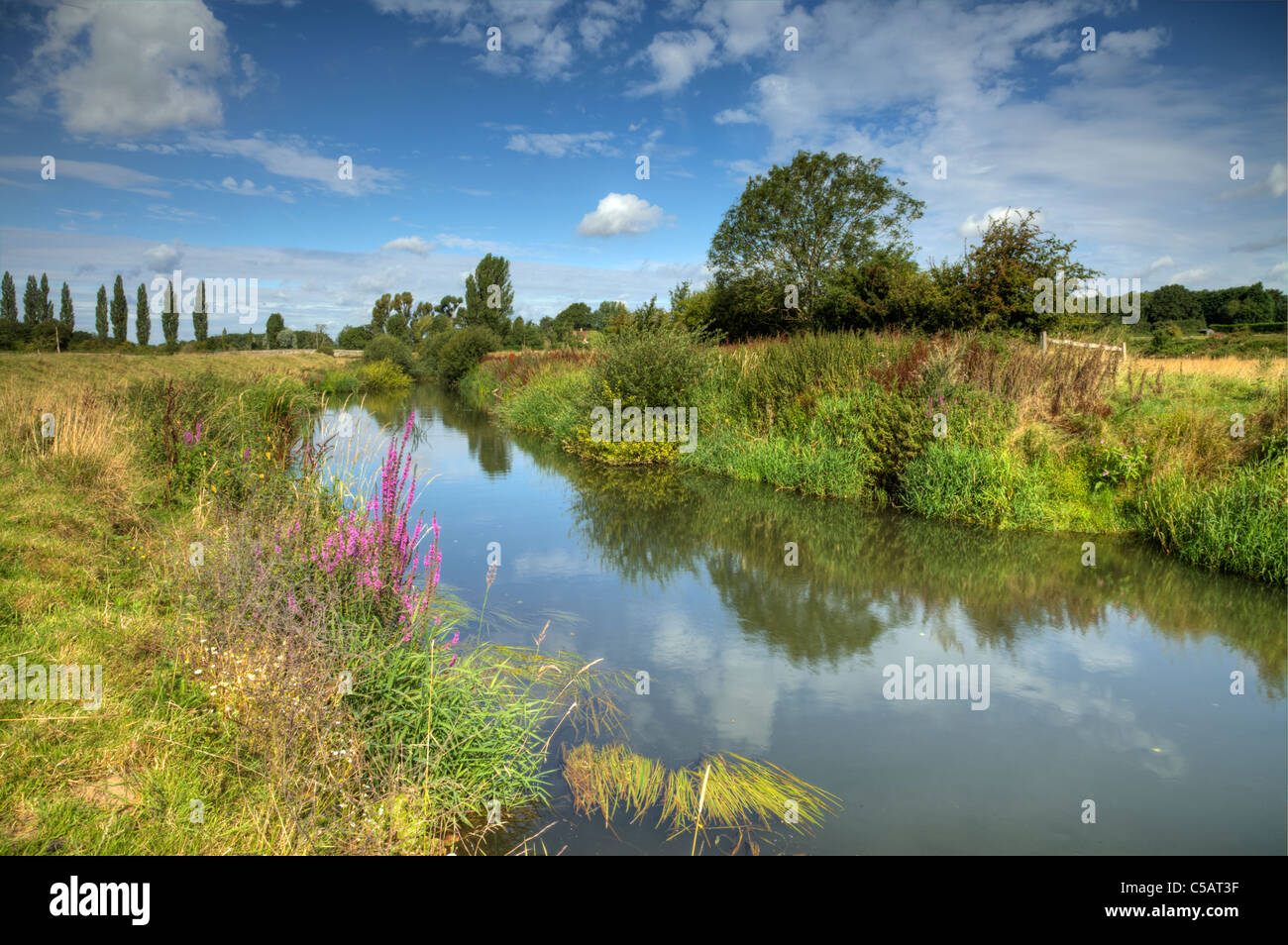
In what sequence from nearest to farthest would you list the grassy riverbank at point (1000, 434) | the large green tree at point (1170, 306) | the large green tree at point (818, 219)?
1. the grassy riverbank at point (1000, 434)
2. the large green tree at point (818, 219)
3. the large green tree at point (1170, 306)

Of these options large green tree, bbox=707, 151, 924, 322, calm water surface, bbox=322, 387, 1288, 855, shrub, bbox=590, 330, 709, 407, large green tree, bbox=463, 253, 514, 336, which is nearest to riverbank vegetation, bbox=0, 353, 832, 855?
calm water surface, bbox=322, 387, 1288, 855

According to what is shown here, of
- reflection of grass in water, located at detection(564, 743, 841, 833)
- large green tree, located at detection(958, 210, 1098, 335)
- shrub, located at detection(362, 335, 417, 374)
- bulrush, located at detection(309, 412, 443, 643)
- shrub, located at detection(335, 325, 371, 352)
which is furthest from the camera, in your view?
shrub, located at detection(335, 325, 371, 352)

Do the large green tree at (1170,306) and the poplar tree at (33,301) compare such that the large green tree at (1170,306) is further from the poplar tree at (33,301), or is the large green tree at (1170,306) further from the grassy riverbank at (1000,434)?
the poplar tree at (33,301)

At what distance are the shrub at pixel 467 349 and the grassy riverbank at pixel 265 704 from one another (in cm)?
3492

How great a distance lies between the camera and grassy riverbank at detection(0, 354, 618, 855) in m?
2.98

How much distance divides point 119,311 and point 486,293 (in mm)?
24215

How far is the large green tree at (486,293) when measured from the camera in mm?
55781

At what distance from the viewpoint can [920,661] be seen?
5.61m

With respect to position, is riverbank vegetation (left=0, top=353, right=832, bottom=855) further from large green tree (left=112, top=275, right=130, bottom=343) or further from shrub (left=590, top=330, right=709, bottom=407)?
large green tree (left=112, top=275, right=130, bottom=343)

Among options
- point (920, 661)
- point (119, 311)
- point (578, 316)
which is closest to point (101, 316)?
point (119, 311)

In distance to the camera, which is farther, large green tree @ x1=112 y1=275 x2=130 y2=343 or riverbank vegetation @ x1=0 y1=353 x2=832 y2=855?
large green tree @ x1=112 y1=275 x2=130 y2=343

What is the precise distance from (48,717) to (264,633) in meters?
1.03

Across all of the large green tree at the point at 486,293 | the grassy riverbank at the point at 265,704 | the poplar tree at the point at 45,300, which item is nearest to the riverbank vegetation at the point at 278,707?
the grassy riverbank at the point at 265,704

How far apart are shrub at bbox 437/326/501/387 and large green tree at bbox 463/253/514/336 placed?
1467 cm
